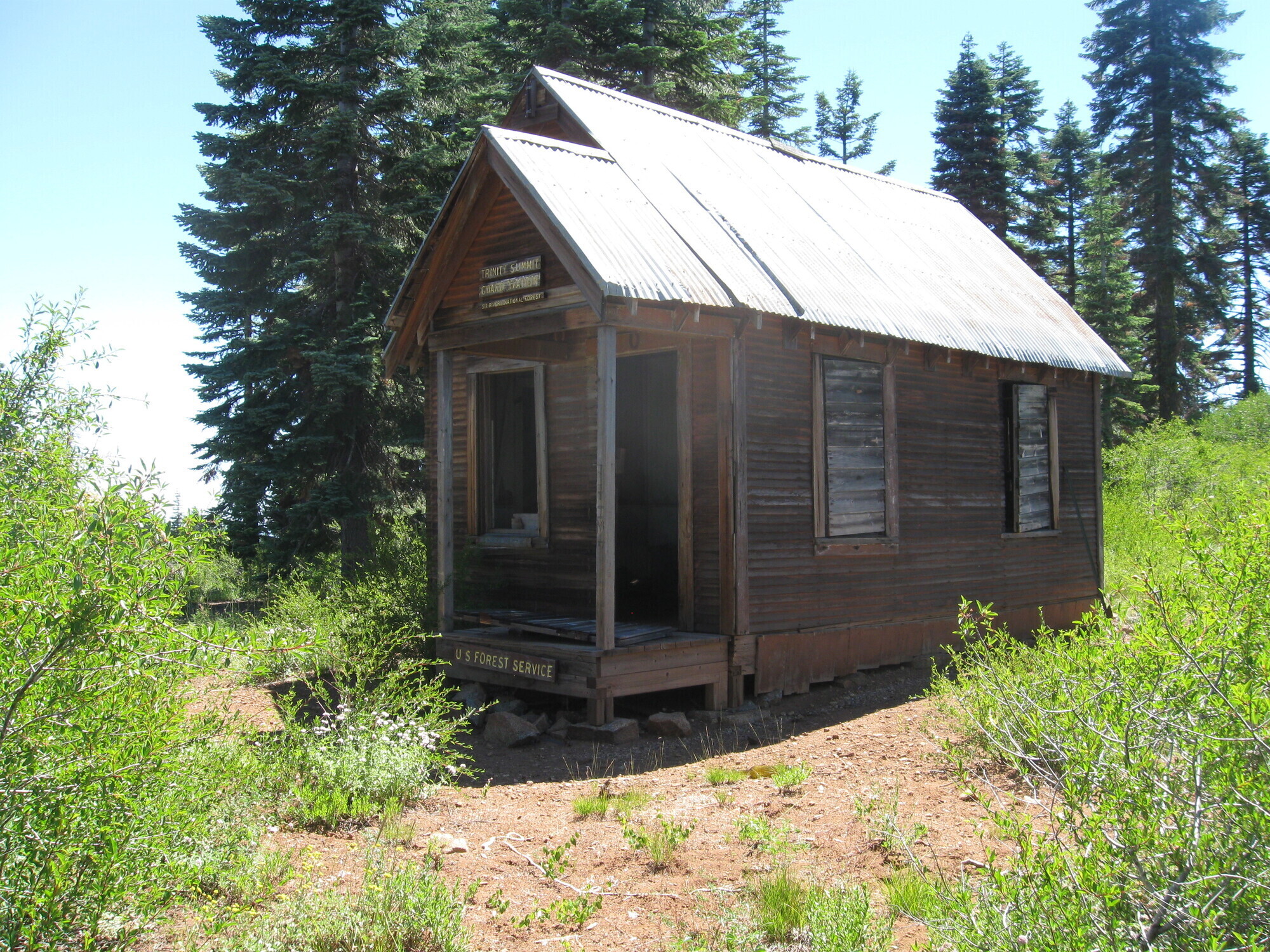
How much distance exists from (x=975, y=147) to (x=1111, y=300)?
635cm

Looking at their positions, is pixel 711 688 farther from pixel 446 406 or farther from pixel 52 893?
pixel 52 893

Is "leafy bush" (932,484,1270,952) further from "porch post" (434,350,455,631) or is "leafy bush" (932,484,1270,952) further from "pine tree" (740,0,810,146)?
"pine tree" (740,0,810,146)

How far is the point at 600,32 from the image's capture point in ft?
66.6

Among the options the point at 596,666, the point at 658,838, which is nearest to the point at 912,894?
the point at 658,838

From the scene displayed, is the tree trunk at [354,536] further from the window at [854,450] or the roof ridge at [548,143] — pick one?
the window at [854,450]

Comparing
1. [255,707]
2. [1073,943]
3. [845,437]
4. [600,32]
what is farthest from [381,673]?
[600,32]

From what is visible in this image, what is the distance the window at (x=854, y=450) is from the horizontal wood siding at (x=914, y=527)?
0.68ft

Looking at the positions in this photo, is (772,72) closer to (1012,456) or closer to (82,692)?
(1012,456)

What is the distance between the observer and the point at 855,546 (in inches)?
419

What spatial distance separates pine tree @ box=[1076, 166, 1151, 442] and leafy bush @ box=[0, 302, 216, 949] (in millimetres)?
29381

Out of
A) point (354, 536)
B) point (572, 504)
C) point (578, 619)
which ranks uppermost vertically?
point (572, 504)

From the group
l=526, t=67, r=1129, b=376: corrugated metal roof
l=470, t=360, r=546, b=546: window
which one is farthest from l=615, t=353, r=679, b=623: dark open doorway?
l=526, t=67, r=1129, b=376: corrugated metal roof

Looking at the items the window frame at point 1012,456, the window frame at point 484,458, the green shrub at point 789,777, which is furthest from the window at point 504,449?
the window frame at point 1012,456

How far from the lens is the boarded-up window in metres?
10.5
